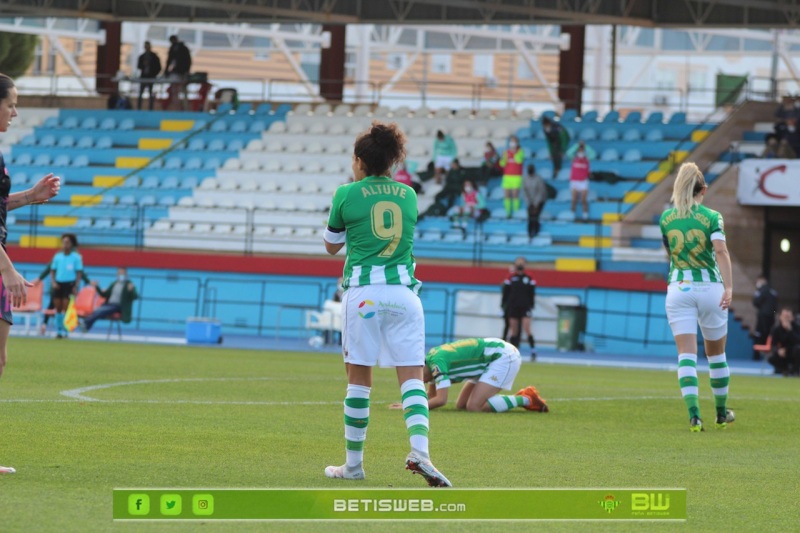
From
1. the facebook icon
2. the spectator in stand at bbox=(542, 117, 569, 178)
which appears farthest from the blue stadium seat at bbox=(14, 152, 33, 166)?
the facebook icon

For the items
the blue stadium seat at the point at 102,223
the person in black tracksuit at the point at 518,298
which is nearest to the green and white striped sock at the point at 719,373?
the person in black tracksuit at the point at 518,298

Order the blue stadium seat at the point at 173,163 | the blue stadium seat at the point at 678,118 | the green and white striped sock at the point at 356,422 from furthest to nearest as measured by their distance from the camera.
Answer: the blue stadium seat at the point at 173,163 < the blue stadium seat at the point at 678,118 < the green and white striped sock at the point at 356,422

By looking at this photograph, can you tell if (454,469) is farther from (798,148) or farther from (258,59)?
(258,59)

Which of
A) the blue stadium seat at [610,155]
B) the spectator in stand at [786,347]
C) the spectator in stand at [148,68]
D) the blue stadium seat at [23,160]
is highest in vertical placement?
Result: the spectator in stand at [148,68]

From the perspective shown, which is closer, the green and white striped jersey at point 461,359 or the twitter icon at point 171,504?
the twitter icon at point 171,504

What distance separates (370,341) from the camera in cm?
789

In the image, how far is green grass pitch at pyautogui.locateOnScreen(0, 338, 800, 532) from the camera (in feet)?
23.3

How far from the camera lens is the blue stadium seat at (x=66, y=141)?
40.0 metres

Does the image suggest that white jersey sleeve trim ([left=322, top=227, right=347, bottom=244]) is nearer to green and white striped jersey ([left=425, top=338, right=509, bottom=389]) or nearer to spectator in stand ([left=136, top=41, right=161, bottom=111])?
green and white striped jersey ([left=425, top=338, right=509, bottom=389])

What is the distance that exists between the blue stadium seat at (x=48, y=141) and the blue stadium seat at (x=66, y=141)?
0.19m

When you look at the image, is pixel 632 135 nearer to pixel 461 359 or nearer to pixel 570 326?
pixel 570 326

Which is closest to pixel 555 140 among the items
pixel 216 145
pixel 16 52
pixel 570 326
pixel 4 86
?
pixel 570 326

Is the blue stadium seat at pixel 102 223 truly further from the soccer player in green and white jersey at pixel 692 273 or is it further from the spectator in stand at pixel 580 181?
the soccer player in green and white jersey at pixel 692 273

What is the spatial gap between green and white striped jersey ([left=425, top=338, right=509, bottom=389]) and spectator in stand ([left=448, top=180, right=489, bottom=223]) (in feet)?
64.7
